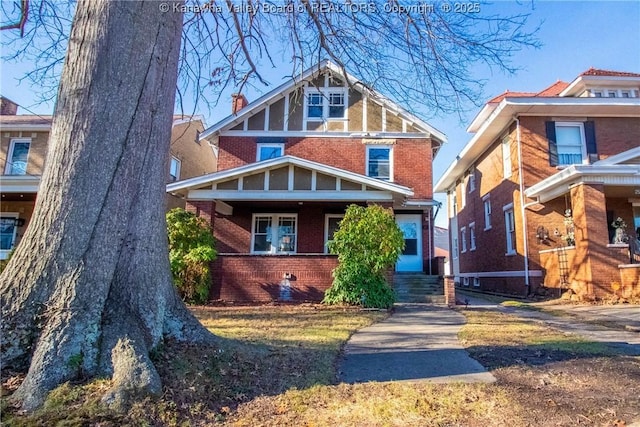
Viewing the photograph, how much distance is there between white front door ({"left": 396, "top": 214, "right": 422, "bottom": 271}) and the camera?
50.6ft

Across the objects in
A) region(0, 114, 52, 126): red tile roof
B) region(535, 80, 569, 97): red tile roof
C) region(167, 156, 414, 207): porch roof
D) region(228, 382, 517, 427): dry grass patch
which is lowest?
region(228, 382, 517, 427): dry grass patch

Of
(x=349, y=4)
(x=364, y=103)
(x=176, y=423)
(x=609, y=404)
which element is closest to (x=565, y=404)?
(x=609, y=404)

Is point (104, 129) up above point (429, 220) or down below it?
below

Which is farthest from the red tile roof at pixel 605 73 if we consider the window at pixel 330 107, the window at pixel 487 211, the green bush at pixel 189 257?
the green bush at pixel 189 257

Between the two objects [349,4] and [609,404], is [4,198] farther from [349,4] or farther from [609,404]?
[609,404]

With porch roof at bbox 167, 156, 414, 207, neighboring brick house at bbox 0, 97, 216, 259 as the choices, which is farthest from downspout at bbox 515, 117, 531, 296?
neighboring brick house at bbox 0, 97, 216, 259

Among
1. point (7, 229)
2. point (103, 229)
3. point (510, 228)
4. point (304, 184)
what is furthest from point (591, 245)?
point (7, 229)

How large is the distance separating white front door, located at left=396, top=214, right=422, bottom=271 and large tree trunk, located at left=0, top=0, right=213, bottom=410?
12321mm

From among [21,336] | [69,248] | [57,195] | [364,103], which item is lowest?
[21,336]

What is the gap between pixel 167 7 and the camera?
4027mm

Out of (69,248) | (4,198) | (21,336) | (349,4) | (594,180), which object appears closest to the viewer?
(21,336)

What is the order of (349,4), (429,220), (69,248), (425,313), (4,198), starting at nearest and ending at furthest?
1. (69,248)
2. (349,4)
3. (425,313)
4. (429,220)
5. (4,198)

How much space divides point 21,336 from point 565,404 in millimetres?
4319

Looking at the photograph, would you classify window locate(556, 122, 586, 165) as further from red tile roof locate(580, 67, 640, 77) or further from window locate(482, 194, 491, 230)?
window locate(482, 194, 491, 230)
